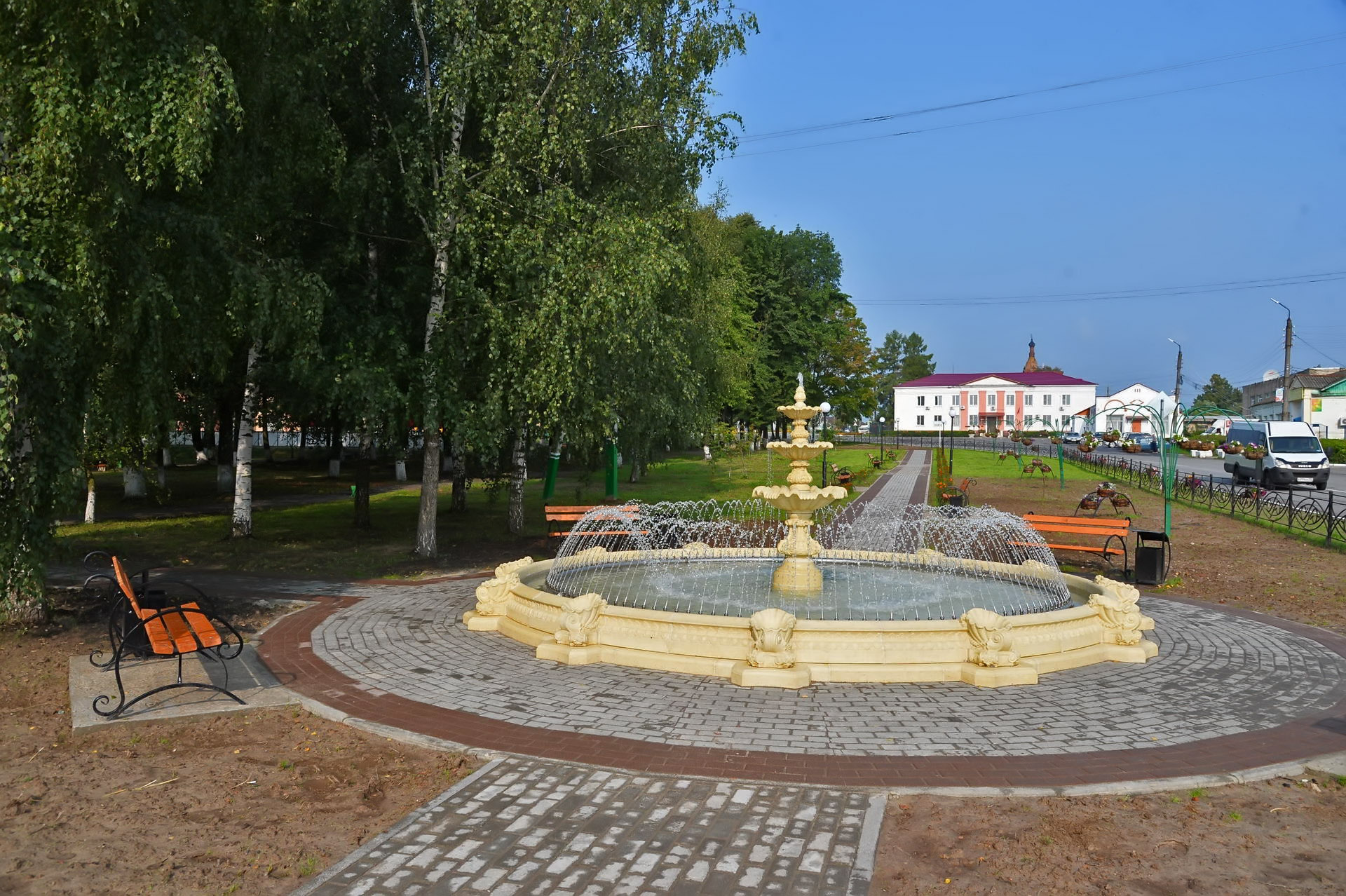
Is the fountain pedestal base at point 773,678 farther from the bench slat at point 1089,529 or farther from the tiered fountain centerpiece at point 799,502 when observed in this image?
the bench slat at point 1089,529

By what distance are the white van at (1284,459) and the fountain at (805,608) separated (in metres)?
23.0

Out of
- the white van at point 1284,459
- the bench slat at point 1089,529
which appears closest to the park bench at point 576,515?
the bench slat at point 1089,529

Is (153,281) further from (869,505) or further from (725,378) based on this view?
(725,378)

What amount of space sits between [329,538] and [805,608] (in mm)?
12203

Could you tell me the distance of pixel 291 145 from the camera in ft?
42.3

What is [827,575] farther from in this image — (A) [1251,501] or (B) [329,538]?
(A) [1251,501]

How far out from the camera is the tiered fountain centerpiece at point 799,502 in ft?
34.1

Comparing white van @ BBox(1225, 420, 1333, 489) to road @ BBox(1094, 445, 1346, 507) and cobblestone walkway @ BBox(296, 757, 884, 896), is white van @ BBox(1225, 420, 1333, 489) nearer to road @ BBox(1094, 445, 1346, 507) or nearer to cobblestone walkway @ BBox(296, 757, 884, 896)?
road @ BBox(1094, 445, 1346, 507)

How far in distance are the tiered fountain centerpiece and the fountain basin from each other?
2093mm

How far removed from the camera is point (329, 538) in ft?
60.0

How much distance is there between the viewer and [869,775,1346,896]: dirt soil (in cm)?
443

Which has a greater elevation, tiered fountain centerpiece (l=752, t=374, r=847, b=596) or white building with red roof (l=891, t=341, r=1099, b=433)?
white building with red roof (l=891, t=341, r=1099, b=433)

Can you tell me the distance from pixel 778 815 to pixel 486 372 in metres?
10.9

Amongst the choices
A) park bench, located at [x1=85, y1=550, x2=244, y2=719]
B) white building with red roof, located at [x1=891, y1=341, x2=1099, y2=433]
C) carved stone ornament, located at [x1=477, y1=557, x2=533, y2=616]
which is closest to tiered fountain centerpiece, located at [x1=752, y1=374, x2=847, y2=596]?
carved stone ornament, located at [x1=477, y1=557, x2=533, y2=616]
